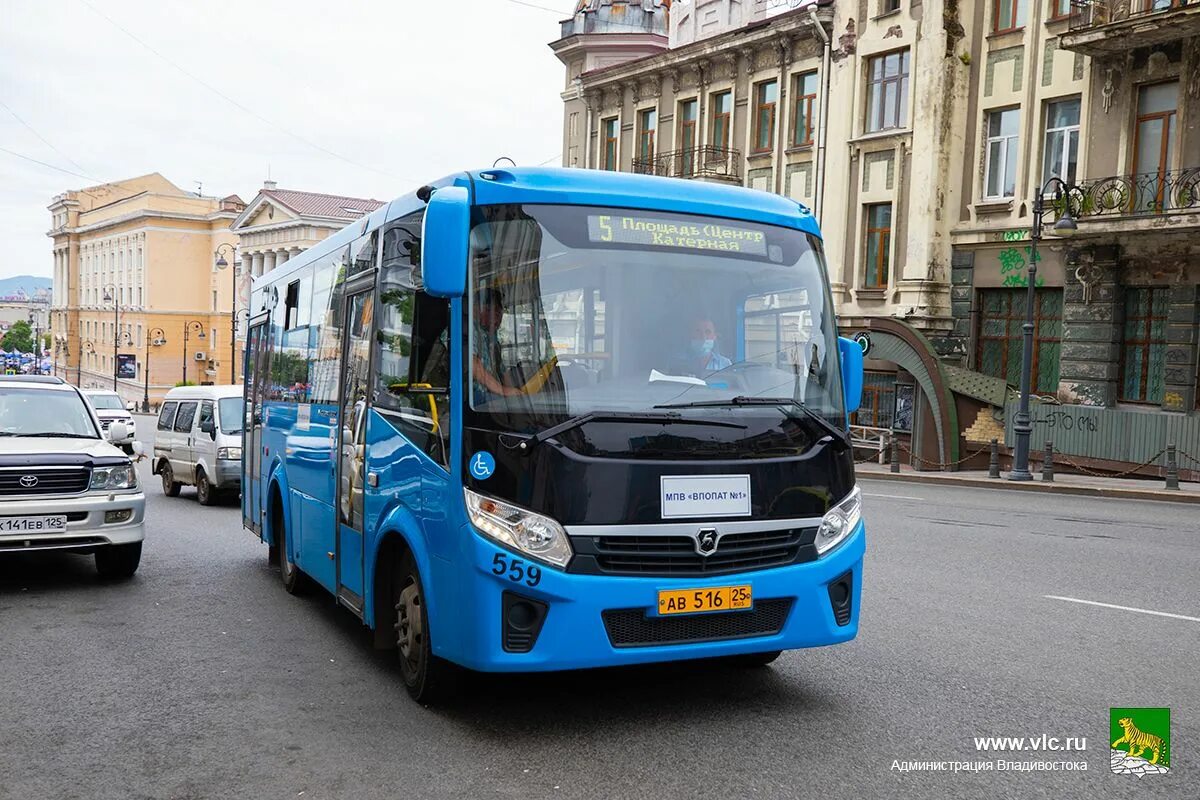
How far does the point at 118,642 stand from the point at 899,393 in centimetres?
2542

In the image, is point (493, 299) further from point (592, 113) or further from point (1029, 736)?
point (592, 113)

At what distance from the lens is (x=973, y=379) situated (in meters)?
28.2

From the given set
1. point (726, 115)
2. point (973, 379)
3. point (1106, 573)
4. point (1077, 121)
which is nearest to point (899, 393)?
point (973, 379)

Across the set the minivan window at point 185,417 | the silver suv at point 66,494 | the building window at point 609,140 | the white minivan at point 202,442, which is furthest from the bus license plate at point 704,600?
the building window at point 609,140

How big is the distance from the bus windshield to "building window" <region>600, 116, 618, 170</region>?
35.8 m

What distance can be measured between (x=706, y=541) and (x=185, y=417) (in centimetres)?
1534

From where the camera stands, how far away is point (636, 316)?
5672mm

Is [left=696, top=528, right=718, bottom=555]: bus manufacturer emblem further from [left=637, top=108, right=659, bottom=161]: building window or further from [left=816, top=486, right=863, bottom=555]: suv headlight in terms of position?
[left=637, top=108, right=659, bottom=161]: building window

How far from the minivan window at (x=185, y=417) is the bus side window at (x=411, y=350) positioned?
13.0 m

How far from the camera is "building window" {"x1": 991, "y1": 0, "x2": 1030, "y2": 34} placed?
28.0 meters

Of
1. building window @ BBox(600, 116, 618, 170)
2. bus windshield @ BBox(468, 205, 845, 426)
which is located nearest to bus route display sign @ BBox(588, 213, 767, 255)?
bus windshield @ BBox(468, 205, 845, 426)

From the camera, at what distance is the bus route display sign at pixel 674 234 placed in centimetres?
577

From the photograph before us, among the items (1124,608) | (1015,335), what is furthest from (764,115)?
(1124,608)

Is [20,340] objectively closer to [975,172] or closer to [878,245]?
[878,245]
